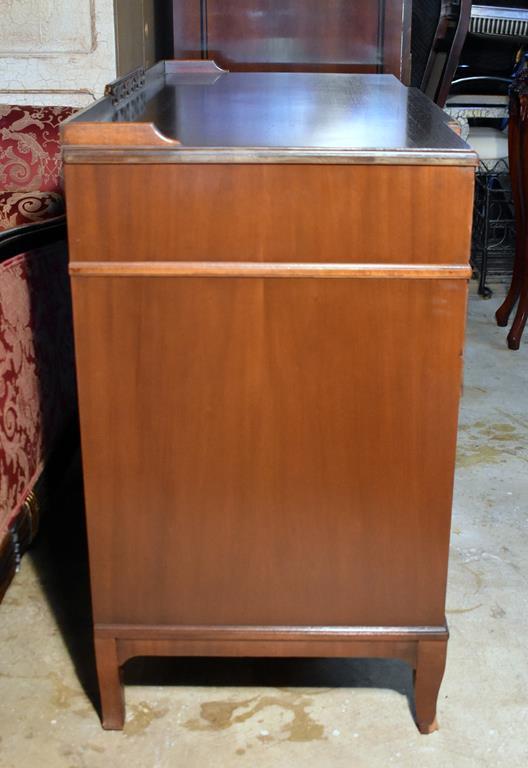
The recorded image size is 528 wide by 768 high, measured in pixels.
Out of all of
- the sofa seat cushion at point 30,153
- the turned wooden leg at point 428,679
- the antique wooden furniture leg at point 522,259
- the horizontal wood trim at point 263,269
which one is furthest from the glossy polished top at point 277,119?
the antique wooden furniture leg at point 522,259

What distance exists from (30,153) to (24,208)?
0.22 m

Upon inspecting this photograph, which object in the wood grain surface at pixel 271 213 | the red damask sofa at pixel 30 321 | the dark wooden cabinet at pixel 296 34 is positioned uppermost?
the dark wooden cabinet at pixel 296 34

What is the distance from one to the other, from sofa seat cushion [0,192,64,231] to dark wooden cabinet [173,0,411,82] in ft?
3.84

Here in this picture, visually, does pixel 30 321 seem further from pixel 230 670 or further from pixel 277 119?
pixel 230 670

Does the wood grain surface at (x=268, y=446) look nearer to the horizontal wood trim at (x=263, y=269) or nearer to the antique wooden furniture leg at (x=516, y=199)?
the horizontal wood trim at (x=263, y=269)

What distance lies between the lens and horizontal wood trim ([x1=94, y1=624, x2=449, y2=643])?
1475mm

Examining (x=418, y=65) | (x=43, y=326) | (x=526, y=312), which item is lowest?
(x=526, y=312)

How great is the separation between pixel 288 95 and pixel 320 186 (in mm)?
837

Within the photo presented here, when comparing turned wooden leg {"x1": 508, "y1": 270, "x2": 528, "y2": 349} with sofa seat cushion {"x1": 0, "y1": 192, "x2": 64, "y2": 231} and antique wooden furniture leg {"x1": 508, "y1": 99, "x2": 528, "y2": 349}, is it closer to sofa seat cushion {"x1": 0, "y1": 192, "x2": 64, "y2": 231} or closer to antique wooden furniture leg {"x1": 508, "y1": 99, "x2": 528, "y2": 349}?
antique wooden furniture leg {"x1": 508, "y1": 99, "x2": 528, "y2": 349}

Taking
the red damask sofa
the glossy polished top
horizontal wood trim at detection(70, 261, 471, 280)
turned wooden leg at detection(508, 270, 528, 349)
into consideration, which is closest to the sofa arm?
the red damask sofa

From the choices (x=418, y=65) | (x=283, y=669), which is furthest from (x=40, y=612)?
(x=418, y=65)

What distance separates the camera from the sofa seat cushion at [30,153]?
2.21 meters

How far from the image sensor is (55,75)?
10.6ft

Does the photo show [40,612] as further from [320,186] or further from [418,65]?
[418,65]
